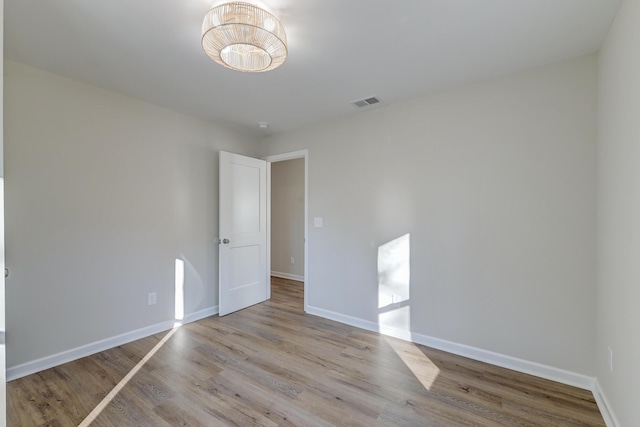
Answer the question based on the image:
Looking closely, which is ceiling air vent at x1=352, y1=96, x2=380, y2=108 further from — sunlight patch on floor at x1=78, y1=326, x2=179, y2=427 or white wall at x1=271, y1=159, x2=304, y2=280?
sunlight patch on floor at x1=78, y1=326, x2=179, y2=427

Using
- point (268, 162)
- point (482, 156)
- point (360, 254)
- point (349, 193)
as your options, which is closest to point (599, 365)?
point (482, 156)

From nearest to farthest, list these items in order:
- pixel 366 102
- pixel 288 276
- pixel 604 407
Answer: pixel 604 407 < pixel 366 102 < pixel 288 276

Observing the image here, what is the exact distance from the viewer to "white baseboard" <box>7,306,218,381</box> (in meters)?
2.22

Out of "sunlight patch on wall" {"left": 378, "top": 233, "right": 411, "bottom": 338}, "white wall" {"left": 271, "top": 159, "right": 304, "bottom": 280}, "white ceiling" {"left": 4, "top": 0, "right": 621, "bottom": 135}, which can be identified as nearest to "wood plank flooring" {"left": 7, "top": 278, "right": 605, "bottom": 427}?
"sunlight patch on wall" {"left": 378, "top": 233, "right": 411, "bottom": 338}

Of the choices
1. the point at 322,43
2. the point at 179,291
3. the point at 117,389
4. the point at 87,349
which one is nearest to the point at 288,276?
the point at 179,291

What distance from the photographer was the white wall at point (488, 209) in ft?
6.97

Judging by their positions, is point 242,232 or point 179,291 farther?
point 242,232

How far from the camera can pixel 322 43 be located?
1.96m

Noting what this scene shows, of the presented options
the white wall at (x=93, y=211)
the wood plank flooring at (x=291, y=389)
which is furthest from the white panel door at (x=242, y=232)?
the wood plank flooring at (x=291, y=389)

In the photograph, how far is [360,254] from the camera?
10.7 feet

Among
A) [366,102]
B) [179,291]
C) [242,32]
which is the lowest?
[179,291]

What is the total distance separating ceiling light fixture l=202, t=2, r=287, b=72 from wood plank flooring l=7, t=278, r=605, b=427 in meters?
2.21

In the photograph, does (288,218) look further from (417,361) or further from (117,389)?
(117,389)

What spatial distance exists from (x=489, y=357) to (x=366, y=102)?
2.54 metres
